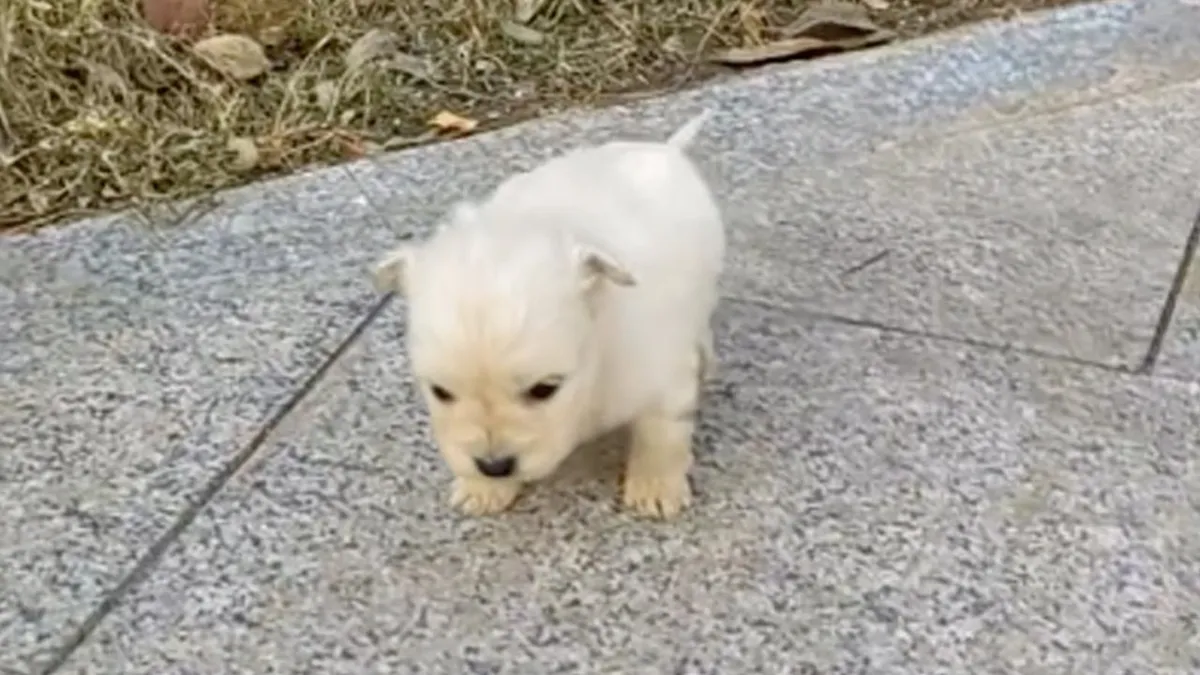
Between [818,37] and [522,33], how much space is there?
57 cm

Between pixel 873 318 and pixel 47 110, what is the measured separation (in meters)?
1.60

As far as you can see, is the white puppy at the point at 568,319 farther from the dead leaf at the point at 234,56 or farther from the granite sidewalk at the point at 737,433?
the dead leaf at the point at 234,56

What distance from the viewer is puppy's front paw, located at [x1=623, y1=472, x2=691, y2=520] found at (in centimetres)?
255

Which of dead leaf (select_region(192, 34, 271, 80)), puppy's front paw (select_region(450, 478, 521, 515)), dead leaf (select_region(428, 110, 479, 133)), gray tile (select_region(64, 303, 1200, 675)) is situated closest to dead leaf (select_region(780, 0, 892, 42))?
dead leaf (select_region(428, 110, 479, 133))

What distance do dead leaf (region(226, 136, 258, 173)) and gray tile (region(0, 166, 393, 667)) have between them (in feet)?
0.35

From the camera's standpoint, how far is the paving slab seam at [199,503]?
2.41m

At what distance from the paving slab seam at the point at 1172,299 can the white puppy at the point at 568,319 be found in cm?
61

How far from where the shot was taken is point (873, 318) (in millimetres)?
2973

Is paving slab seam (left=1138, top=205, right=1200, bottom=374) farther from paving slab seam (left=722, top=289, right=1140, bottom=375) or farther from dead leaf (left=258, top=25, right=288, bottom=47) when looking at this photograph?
dead leaf (left=258, top=25, right=288, bottom=47)

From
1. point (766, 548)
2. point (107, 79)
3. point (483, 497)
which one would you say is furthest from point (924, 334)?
point (107, 79)

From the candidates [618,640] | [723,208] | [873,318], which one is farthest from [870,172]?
[618,640]

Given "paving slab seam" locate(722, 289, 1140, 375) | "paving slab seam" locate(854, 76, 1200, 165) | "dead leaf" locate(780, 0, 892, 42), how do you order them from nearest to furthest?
1. "paving slab seam" locate(722, 289, 1140, 375)
2. "paving slab seam" locate(854, 76, 1200, 165)
3. "dead leaf" locate(780, 0, 892, 42)

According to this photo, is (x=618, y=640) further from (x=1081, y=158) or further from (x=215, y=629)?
(x=1081, y=158)

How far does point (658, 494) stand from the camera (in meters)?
2.55
